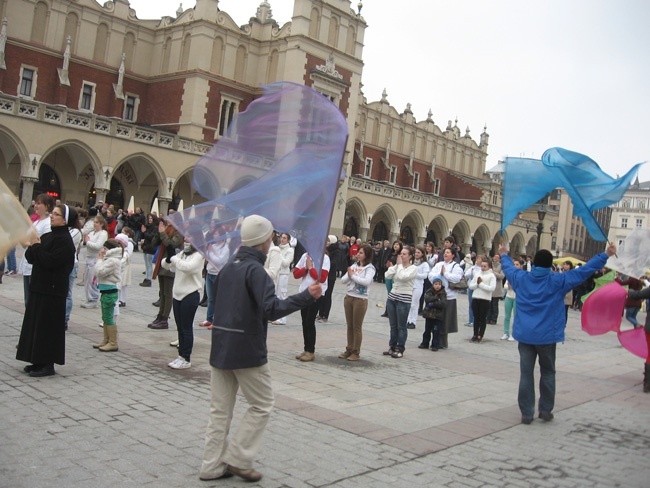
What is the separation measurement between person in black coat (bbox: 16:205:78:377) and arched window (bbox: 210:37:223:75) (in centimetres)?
3486

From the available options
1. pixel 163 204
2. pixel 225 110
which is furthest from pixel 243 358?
pixel 225 110

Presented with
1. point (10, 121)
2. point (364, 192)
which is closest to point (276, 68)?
point (364, 192)

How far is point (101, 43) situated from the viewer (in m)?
39.8

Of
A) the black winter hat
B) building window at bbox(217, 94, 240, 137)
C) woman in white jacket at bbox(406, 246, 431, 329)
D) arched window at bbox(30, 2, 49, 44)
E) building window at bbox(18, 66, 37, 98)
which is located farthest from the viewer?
building window at bbox(217, 94, 240, 137)

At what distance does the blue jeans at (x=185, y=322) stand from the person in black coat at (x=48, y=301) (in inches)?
58.4

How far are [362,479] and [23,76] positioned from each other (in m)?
37.5

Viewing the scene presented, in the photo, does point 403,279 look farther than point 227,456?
Yes

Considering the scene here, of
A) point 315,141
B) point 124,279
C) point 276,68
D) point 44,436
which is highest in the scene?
point 276,68

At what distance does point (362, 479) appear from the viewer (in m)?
4.80

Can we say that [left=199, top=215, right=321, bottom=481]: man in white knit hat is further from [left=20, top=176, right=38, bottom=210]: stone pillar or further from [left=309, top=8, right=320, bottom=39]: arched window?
[left=309, top=8, right=320, bottom=39]: arched window

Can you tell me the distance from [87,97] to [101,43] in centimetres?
351

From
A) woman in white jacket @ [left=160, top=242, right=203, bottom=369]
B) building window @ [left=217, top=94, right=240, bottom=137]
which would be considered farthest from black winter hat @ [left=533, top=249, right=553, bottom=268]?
building window @ [left=217, top=94, right=240, bottom=137]

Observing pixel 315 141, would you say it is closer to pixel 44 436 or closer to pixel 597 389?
pixel 44 436

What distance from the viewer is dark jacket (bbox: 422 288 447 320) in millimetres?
11586
